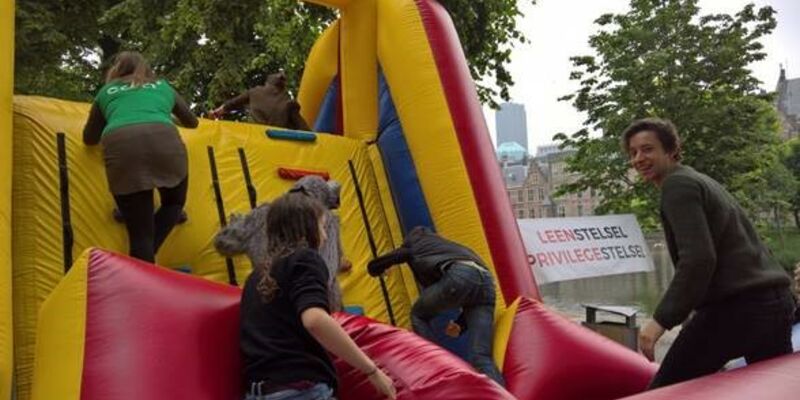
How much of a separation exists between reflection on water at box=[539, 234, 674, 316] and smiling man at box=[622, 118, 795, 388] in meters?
12.1

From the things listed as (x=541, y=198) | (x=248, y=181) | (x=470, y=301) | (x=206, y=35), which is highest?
(x=206, y=35)

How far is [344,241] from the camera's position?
496 cm

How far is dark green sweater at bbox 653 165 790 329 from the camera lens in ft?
8.70

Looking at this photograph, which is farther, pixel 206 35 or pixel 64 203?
pixel 206 35

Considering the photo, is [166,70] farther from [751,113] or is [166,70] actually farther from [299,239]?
[751,113]

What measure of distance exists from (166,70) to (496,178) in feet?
23.0

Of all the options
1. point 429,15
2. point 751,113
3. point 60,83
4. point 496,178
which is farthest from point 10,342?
point 751,113

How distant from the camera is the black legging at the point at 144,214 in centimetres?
377

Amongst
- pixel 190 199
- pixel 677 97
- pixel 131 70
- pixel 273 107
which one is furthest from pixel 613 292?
pixel 131 70

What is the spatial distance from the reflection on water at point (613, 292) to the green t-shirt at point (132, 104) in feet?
39.6

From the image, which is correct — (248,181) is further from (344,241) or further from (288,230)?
(288,230)

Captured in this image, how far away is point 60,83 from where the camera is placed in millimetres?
11070

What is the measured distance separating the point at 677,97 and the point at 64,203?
1400 centimetres

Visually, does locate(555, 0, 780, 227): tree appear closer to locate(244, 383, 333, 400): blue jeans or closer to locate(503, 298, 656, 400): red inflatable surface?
locate(503, 298, 656, 400): red inflatable surface
